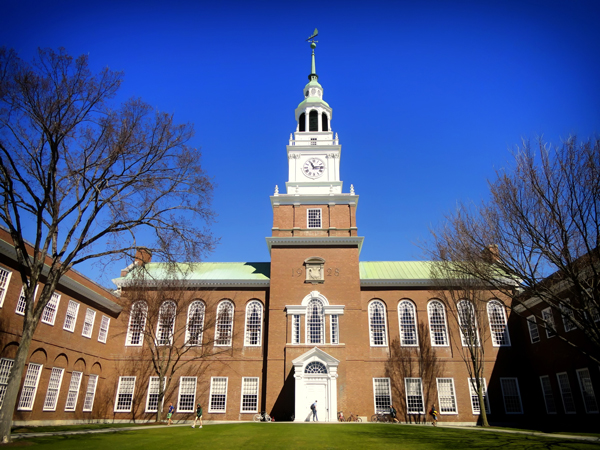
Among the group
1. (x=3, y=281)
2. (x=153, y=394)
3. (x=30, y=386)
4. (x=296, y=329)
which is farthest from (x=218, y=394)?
(x=3, y=281)

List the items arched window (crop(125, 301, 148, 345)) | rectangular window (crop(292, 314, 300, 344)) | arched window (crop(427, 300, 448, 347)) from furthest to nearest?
arched window (crop(125, 301, 148, 345)) → arched window (crop(427, 300, 448, 347)) → rectangular window (crop(292, 314, 300, 344))

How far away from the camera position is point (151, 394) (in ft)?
99.6

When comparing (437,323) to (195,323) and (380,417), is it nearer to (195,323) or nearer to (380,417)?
(380,417)

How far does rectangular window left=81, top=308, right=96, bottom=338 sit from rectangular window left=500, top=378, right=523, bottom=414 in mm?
28640

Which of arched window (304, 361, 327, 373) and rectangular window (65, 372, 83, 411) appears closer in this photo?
rectangular window (65, 372, 83, 411)

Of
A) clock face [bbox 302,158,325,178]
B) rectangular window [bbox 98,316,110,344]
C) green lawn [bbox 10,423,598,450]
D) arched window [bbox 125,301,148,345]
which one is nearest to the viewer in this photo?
green lawn [bbox 10,423,598,450]

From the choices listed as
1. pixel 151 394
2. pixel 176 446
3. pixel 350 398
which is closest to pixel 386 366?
pixel 350 398

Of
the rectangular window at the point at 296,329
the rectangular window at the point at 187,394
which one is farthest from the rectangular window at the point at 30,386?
the rectangular window at the point at 296,329

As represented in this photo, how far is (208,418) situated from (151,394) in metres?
4.58

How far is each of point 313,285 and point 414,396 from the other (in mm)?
10230

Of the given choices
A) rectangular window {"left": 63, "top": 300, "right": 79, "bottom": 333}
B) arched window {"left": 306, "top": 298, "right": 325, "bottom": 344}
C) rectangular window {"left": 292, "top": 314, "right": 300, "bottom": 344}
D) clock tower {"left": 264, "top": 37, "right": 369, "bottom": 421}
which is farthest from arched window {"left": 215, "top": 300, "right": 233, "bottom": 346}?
rectangular window {"left": 63, "top": 300, "right": 79, "bottom": 333}

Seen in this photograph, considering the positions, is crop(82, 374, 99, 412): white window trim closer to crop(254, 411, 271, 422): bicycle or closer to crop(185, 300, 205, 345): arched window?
crop(185, 300, 205, 345): arched window

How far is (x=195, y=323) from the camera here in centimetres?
3186

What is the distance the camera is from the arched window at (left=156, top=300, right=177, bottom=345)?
101ft
